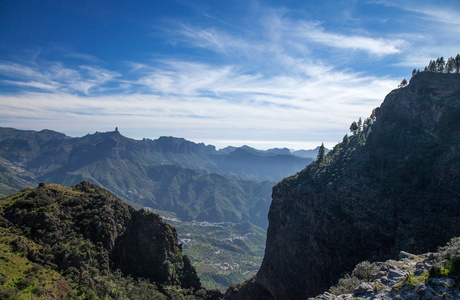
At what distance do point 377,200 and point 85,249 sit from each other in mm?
81478

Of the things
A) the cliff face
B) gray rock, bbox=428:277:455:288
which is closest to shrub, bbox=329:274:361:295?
gray rock, bbox=428:277:455:288

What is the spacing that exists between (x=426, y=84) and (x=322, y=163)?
140ft

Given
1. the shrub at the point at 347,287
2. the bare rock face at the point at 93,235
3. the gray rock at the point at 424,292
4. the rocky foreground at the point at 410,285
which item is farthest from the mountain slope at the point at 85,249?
the gray rock at the point at 424,292

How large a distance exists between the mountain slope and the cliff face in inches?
1394

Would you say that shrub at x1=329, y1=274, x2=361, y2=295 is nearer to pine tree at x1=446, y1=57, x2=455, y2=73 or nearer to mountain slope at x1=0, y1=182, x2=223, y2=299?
mountain slope at x1=0, y1=182, x2=223, y2=299

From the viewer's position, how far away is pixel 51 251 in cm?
5747

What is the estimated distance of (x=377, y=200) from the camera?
2581 inches

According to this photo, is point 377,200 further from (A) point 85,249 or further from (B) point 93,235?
(B) point 93,235

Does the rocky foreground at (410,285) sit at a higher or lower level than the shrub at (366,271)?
higher

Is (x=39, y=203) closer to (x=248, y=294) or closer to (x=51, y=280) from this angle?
(x=51, y=280)

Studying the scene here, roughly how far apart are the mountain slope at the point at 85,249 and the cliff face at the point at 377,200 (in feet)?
116

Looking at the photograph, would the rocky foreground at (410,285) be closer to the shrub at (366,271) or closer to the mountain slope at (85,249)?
the shrub at (366,271)

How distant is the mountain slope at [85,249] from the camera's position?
5025 cm

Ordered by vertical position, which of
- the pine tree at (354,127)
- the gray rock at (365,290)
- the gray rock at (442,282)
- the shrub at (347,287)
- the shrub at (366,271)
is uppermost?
the pine tree at (354,127)
